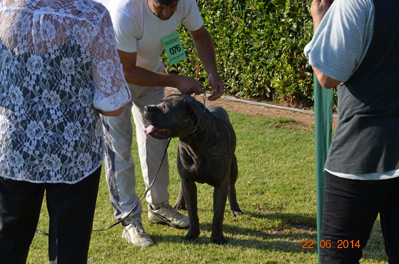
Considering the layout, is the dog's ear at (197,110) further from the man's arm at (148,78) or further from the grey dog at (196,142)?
the man's arm at (148,78)

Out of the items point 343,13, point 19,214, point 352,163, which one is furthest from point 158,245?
point 343,13

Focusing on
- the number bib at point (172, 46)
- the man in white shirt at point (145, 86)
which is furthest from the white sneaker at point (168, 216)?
the number bib at point (172, 46)

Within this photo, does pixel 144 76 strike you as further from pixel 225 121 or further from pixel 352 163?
pixel 352 163

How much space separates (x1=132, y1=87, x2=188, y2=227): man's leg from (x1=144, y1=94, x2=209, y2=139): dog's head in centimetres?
57

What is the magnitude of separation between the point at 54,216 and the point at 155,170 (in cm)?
240

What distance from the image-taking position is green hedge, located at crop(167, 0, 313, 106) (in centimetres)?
941

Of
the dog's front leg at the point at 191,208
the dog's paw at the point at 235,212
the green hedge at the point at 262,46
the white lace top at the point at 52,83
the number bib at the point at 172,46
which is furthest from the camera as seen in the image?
the green hedge at the point at 262,46

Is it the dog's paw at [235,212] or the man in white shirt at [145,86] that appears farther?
the dog's paw at [235,212]

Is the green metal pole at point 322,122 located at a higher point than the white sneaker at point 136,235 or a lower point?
higher

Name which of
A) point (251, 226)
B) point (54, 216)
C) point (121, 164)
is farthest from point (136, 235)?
point (54, 216)

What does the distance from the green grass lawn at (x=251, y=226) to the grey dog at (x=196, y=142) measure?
260 millimetres

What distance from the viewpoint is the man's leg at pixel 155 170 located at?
511cm

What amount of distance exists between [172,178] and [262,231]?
1759 millimetres

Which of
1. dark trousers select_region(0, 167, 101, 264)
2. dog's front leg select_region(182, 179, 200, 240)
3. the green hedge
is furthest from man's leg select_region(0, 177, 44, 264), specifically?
the green hedge
